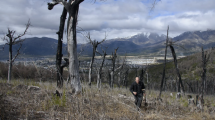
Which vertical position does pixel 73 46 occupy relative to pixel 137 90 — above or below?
above

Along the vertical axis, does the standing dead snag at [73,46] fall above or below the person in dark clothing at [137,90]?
above

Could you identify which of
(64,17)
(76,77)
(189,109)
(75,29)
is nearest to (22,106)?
(76,77)

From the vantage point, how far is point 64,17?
955 cm

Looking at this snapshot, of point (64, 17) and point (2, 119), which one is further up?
point (64, 17)

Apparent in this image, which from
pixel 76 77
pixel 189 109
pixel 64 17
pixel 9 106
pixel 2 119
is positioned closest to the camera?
pixel 2 119

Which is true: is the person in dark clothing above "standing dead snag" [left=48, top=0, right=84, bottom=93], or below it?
below

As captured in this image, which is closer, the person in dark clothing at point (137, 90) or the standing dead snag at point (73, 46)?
the standing dead snag at point (73, 46)

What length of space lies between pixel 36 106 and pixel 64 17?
604 cm

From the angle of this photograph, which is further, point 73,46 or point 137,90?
point 137,90

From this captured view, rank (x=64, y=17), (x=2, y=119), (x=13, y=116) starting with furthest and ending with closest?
(x=64, y=17) → (x=13, y=116) → (x=2, y=119)

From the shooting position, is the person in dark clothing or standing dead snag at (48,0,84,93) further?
the person in dark clothing

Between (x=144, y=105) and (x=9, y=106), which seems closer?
(x=9, y=106)

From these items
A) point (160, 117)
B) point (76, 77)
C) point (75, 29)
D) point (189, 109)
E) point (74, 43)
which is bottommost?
point (189, 109)

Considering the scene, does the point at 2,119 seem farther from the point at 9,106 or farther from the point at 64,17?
the point at 64,17
